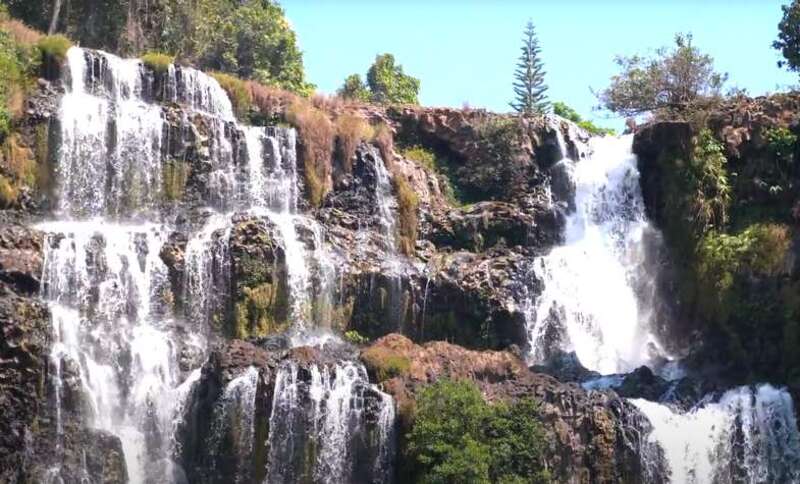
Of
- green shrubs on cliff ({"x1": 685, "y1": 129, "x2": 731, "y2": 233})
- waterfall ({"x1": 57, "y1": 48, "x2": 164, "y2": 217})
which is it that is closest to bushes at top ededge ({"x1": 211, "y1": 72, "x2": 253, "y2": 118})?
waterfall ({"x1": 57, "y1": 48, "x2": 164, "y2": 217})

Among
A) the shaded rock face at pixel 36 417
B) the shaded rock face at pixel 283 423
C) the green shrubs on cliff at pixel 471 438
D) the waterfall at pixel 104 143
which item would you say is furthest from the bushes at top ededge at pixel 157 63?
the green shrubs on cliff at pixel 471 438

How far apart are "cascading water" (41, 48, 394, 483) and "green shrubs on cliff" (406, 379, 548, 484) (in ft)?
3.78

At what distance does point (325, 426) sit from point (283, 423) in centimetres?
93

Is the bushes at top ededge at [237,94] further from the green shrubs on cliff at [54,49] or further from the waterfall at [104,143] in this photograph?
the green shrubs on cliff at [54,49]

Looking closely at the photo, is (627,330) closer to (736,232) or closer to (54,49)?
(736,232)

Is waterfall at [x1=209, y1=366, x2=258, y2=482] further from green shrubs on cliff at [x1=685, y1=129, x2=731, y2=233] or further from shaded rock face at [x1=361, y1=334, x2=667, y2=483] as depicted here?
green shrubs on cliff at [x1=685, y1=129, x2=731, y2=233]

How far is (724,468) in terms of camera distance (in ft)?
104

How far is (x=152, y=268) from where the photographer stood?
33.8 meters

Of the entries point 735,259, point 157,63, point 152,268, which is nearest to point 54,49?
point 157,63

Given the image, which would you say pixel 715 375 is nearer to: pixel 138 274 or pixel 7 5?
pixel 138 274

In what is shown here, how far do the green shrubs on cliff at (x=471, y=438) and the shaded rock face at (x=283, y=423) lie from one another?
1.10 meters

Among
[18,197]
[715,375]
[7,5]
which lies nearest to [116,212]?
[18,197]

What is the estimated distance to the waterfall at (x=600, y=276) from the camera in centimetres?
3694

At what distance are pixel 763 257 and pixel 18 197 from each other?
1929cm
